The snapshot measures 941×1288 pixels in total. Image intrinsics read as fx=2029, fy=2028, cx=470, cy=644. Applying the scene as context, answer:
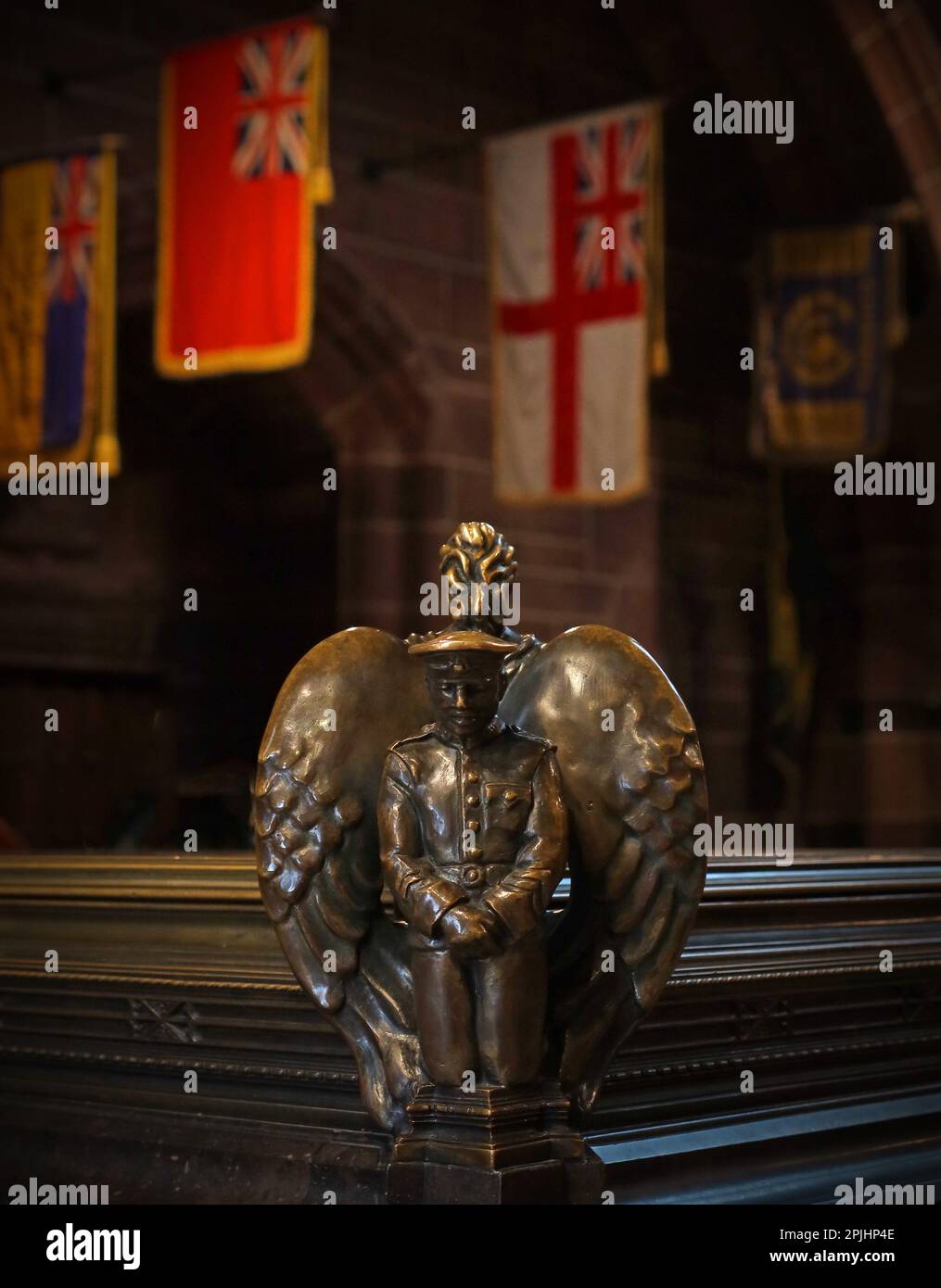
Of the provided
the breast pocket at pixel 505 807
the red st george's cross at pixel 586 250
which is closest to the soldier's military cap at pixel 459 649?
the breast pocket at pixel 505 807

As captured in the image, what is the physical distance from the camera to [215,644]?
361 inches

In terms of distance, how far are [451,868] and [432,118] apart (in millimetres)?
7347

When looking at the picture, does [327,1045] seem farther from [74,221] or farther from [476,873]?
[74,221]

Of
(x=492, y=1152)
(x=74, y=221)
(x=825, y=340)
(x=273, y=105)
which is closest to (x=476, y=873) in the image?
(x=492, y=1152)

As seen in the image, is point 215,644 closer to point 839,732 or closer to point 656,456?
point 656,456

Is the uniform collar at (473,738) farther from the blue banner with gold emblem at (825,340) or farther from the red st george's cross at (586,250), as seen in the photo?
the blue banner with gold emblem at (825,340)

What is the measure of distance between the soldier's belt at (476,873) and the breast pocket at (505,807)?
4 centimetres

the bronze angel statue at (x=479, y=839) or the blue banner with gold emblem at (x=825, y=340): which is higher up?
the blue banner with gold emblem at (x=825, y=340)

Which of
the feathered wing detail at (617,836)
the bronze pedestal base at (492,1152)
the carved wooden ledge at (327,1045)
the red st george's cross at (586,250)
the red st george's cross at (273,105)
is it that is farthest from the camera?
the red st george's cross at (586,250)

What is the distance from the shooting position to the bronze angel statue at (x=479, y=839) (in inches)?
80.4

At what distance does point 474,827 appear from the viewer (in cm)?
205

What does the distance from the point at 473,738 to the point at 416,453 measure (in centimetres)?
675

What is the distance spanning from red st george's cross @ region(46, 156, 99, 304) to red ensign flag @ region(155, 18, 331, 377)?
27 centimetres
